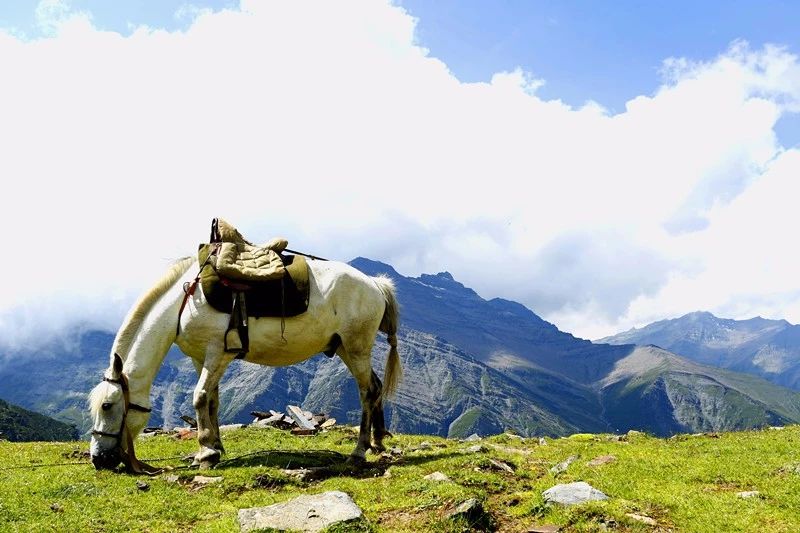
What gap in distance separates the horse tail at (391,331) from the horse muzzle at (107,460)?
22.0 feet

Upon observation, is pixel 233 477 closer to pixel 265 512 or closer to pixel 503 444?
pixel 265 512

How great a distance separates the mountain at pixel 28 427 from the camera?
145500 mm

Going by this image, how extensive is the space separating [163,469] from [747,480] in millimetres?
12011

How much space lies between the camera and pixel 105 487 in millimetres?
10906

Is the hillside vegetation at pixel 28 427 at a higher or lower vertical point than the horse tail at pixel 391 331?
lower

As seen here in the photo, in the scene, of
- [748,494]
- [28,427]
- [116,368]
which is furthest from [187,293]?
[28,427]

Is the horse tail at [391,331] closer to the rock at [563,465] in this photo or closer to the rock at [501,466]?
the rock at [501,466]

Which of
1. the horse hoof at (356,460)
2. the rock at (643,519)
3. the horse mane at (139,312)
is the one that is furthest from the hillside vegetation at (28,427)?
the rock at (643,519)

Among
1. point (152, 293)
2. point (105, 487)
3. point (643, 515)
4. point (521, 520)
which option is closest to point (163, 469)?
point (105, 487)

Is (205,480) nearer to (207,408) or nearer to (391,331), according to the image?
(207,408)

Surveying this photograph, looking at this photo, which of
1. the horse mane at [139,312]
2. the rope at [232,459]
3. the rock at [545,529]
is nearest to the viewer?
the rock at [545,529]

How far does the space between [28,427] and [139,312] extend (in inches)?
6928

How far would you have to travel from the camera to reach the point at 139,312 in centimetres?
1345

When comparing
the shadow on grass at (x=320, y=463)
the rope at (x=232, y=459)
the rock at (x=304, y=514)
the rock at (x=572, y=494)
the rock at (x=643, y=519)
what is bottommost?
the rope at (x=232, y=459)
